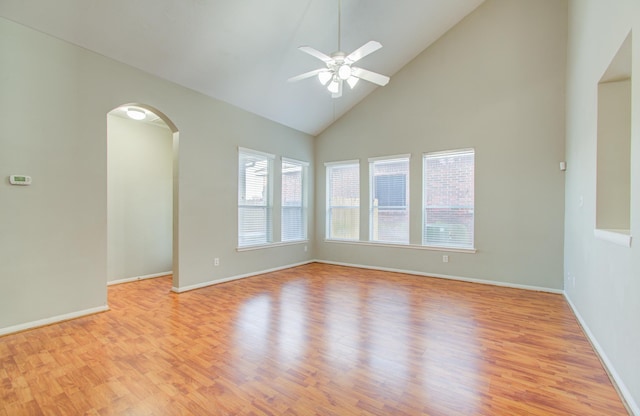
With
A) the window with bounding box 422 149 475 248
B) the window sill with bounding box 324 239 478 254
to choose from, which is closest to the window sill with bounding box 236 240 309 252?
the window sill with bounding box 324 239 478 254

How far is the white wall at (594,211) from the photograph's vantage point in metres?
1.86

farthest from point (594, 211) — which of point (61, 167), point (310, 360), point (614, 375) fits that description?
point (61, 167)

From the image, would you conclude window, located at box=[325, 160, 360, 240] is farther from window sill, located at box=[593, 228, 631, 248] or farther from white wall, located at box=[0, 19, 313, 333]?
window sill, located at box=[593, 228, 631, 248]

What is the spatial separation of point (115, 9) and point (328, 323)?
13.3 ft

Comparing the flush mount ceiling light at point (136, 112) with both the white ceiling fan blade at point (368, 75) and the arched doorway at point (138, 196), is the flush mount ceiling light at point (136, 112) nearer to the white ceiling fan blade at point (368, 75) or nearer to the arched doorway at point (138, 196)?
the arched doorway at point (138, 196)

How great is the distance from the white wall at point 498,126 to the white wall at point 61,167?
12.8 feet

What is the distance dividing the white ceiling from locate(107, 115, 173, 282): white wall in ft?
5.12

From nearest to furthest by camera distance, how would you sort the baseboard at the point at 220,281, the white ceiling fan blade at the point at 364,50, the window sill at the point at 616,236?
1. the window sill at the point at 616,236
2. the white ceiling fan blade at the point at 364,50
3. the baseboard at the point at 220,281

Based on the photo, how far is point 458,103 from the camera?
17.1ft

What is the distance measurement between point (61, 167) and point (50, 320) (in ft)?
5.49

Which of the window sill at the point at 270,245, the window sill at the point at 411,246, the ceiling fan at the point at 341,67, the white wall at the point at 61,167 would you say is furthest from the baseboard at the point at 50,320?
the window sill at the point at 411,246

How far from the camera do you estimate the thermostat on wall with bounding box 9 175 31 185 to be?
116 inches

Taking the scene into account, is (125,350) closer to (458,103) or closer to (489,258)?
(489,258)

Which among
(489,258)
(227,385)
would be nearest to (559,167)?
(489,258)
